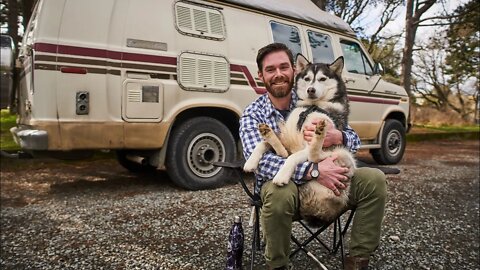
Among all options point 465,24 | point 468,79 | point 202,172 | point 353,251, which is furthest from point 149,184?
point 468,79

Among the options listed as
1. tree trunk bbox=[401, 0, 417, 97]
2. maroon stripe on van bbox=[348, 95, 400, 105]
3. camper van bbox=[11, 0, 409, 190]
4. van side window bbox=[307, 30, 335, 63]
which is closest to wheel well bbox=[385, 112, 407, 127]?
maroon stripe on van bbox=[348, 95, 400, 105]

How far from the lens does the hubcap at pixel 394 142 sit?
661cm

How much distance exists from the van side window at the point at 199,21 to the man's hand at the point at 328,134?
8.74 ft

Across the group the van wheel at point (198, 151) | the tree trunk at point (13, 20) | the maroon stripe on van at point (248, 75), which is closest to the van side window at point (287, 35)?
the maroon stripe on van at point (248, 75)

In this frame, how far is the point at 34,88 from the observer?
348 centimetres

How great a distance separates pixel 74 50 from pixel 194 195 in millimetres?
1953

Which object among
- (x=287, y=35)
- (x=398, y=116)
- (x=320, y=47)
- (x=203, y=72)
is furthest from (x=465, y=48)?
(x=203, y=72)

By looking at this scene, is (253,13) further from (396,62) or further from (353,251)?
(396,62)

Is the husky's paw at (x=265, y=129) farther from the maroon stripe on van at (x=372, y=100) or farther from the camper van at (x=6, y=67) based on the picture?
the maroon stripe on van at (x=372, y=100)

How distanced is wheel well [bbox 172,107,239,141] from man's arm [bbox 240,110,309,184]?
2.22 meters

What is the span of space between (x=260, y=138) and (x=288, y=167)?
1.07ft

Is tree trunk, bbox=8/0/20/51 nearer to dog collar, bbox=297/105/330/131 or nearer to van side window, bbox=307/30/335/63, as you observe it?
van side window, bbox=307/30/335/63

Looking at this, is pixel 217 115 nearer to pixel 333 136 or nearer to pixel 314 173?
pixel 333 136

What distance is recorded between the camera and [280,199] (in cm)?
179
